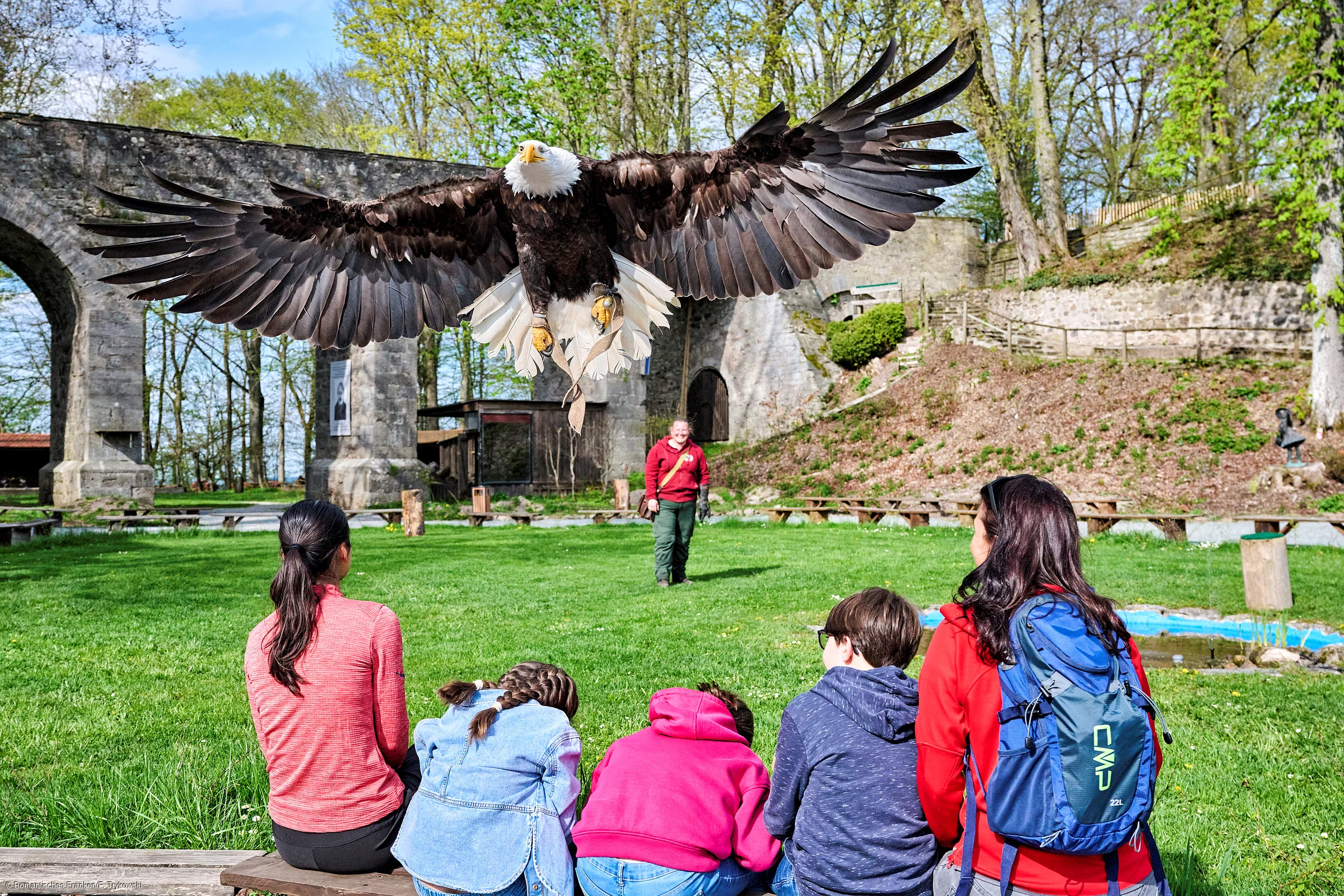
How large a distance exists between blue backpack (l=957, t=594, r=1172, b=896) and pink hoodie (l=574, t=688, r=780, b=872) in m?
0.75

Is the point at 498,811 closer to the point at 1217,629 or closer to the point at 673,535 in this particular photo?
the point at 673,535

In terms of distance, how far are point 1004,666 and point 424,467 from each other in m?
19.7

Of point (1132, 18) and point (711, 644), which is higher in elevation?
point (1132, 18)

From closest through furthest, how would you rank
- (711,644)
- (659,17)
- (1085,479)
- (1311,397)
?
(711,644) < (1311,397) < (1085,479) < (659,17)

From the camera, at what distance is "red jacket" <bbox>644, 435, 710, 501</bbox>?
8797 mm

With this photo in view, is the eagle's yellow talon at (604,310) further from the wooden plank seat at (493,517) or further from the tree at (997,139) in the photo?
the tree at (997,139)

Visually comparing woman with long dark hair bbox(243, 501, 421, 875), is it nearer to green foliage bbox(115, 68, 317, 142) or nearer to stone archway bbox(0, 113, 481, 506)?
stone archway bbox(0, 113, 481, 506)

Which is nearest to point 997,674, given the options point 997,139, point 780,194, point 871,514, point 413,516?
point 780,194

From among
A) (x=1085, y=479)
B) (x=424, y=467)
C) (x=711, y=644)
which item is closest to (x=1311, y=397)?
(x=1085, y=479)

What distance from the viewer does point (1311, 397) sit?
15961 millimetres

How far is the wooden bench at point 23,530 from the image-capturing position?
39.9ft

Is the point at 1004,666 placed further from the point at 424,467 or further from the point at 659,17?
the point at 659,17

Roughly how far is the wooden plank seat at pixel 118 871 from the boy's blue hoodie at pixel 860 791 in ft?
5.28

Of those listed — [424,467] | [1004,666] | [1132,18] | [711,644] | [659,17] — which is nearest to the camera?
[1004,666]
